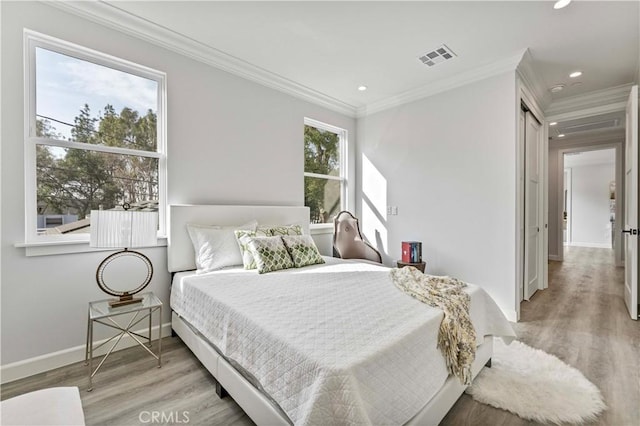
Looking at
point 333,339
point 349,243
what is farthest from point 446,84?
point 333,339

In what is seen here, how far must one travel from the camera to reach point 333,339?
4.06ft

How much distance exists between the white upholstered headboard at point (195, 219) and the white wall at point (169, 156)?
140mm

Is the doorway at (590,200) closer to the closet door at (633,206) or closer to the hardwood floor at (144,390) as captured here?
the closet door at (633,206)

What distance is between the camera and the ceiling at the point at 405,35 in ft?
7.21

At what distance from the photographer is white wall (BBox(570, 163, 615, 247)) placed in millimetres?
7758

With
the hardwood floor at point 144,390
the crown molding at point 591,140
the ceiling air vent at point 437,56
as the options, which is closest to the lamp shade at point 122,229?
the hardwood floor at point 144,390

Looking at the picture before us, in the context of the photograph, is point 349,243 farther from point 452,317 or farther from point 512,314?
point 452,317

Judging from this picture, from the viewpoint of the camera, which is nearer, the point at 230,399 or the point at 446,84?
the point at 230,399

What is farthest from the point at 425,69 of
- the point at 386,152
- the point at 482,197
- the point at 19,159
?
the point at 19,159

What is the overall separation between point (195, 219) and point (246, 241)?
551mm

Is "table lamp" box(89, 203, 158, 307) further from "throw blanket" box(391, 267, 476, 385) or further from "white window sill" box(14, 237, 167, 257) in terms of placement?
"throw blanket" box(391, 267, 476, 385)

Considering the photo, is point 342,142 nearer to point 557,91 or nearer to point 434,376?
point 557,91

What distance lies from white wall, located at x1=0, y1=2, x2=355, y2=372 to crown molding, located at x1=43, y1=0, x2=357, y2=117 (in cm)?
6

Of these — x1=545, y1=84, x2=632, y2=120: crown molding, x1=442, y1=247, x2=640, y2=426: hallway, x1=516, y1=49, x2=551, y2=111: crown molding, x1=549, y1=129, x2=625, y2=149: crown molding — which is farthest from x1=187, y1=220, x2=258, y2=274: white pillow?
x1=549, y1=129, x2=625, y2=149: crown molding
